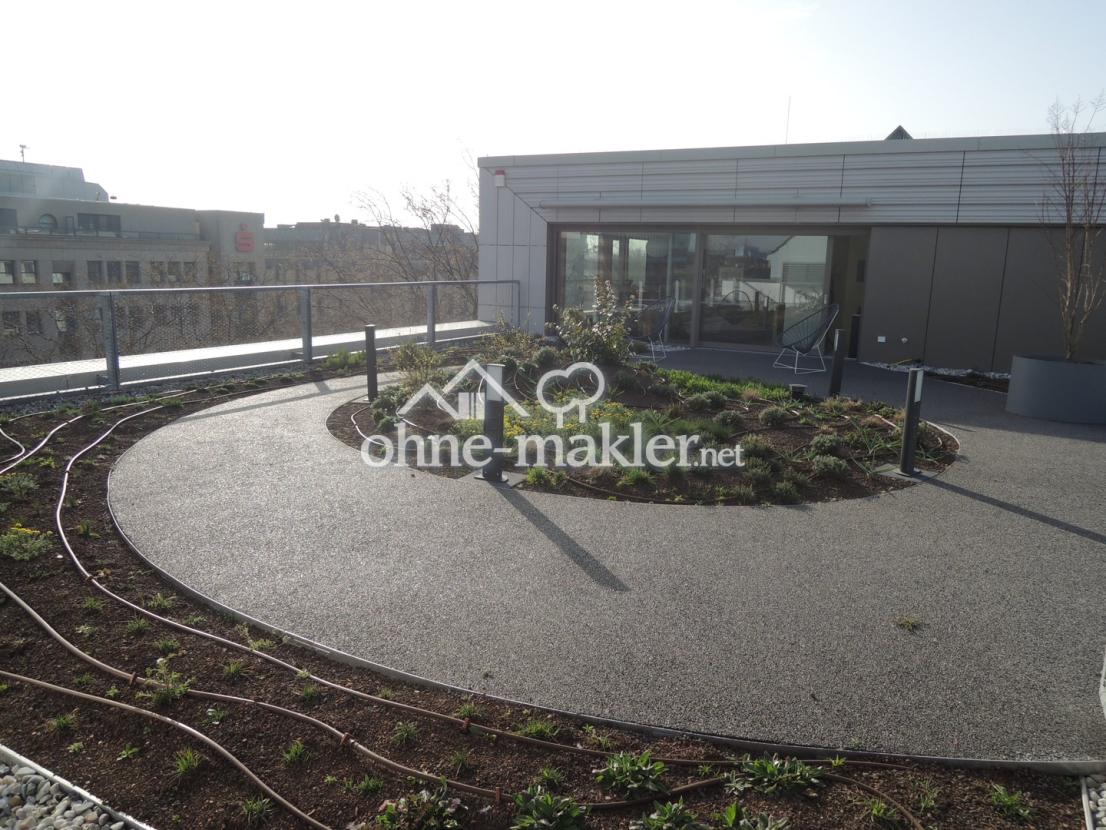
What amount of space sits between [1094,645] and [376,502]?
4641 mm

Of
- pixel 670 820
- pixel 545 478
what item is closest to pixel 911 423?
pixel 545 478

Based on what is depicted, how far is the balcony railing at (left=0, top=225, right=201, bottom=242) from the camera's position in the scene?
1715 inches

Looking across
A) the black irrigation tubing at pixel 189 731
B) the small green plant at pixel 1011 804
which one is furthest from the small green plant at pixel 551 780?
the small green plant at pixel 1011 804

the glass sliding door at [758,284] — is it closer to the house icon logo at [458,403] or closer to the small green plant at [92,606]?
the house icon logo at [458,403]

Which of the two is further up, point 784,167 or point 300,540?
point 784,167

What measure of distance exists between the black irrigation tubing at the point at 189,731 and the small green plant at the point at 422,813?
20cm

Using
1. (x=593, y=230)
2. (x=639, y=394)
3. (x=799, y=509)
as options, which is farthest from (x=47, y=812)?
(x=593, y=230)

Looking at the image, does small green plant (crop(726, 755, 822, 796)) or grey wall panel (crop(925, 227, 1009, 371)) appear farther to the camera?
grey wall panel (crop(925, 227, 1009, 371))

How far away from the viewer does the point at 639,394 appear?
9812 millimetres

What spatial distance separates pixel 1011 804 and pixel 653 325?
12.7 metres

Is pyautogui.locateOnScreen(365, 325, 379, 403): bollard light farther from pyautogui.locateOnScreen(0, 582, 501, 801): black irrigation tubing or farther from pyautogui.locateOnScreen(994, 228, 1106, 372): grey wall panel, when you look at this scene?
pyautogui.locateOnScreen(994, 228, 1106, 372): grey wall panel

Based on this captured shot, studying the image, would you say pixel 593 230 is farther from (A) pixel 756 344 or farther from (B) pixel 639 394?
(B) pixel 639 394

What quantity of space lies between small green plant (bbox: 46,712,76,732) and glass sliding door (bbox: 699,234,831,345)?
13235 millimetres

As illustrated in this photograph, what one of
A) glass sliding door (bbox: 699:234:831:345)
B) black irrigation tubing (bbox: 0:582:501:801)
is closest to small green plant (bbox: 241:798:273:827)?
black irrigation tubing (bbox: 0:582:501:801)
